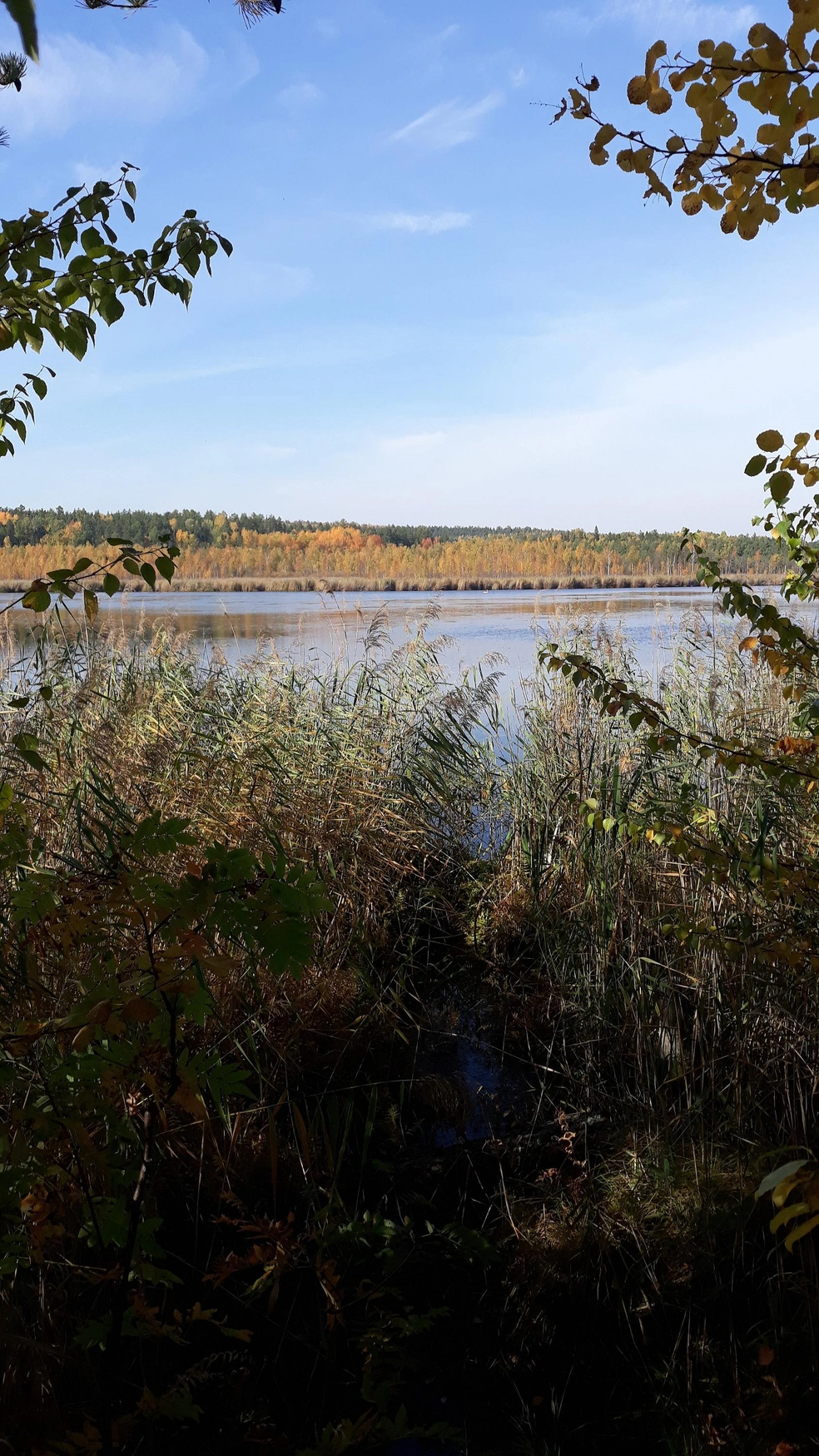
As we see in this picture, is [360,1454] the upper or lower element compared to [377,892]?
lower

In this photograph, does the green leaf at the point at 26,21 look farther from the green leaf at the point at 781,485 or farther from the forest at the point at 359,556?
the forest at the point at 359,556

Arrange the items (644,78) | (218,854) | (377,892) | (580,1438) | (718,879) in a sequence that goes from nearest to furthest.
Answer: (218,854)
(644,78)
(580,1438)
(718,879)
(377,892)

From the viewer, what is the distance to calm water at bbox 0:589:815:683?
6.74 m

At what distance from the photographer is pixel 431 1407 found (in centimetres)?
218

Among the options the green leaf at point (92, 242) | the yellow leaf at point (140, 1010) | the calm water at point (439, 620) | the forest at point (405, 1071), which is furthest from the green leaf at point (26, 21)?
the calm water at point (439, 620)

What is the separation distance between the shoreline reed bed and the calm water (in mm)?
1719

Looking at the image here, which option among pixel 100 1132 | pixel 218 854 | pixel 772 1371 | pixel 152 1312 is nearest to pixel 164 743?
pixel 100 1132

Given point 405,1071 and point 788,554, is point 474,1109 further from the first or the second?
point 788,554

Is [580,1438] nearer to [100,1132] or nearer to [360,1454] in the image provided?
[360,1454]

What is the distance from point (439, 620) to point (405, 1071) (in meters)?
8.57

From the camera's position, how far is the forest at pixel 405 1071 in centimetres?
170

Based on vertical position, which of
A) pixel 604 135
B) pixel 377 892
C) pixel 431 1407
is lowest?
pixel 431 1407

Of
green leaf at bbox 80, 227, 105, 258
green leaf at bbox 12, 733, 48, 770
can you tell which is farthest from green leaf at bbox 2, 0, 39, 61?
green leaf at bbox 80, 227, 105, 258

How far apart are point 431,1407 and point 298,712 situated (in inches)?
125
